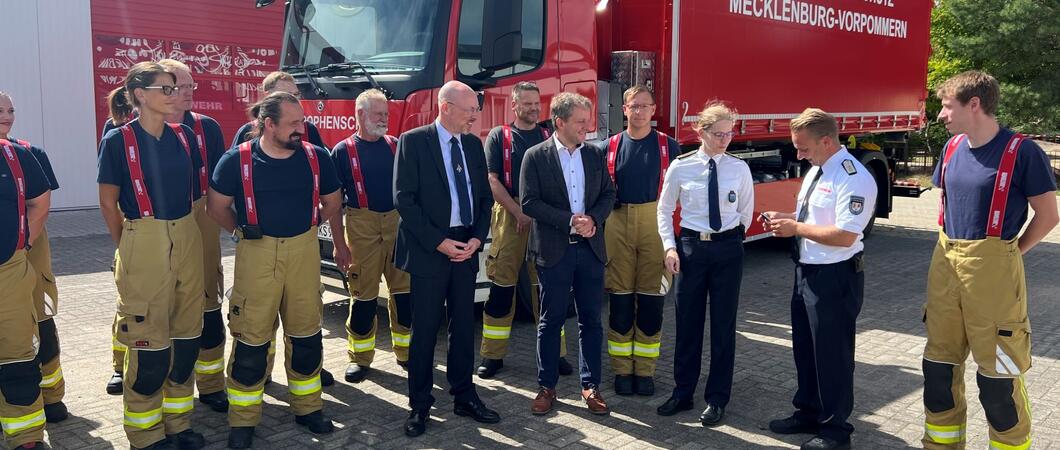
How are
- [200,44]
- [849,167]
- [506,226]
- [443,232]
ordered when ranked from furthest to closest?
[200,44] → [506,226] → [443,232] → [849,167]

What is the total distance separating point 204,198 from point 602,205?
2167 mm

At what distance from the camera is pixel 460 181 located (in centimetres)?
447

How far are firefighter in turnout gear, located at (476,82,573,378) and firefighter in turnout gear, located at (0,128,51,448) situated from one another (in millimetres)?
2468

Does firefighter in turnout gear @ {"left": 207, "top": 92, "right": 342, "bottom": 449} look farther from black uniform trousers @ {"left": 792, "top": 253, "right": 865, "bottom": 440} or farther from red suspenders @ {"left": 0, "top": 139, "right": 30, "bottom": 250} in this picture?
black uniform trousers @ {"left": 792, "top": 253, "right": 865, "bottom": 440}

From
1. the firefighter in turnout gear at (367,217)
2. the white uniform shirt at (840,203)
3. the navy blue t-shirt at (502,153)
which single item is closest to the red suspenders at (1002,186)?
the white uniform shirt at (840,203)

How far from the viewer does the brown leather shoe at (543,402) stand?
4695 mm

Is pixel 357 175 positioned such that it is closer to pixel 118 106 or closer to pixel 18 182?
pixel 118 106

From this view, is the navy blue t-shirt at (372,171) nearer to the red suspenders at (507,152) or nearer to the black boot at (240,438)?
the red suspenders at (507,152)

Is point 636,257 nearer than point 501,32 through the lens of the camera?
Yes

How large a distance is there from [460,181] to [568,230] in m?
0.63

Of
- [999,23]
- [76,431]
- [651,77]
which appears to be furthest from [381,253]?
[999,23]

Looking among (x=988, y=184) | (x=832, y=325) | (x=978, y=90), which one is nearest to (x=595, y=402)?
(x=832, y=325)

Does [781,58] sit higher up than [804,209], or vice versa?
[781,58]

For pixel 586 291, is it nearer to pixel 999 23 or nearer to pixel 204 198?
pixel 204 198
